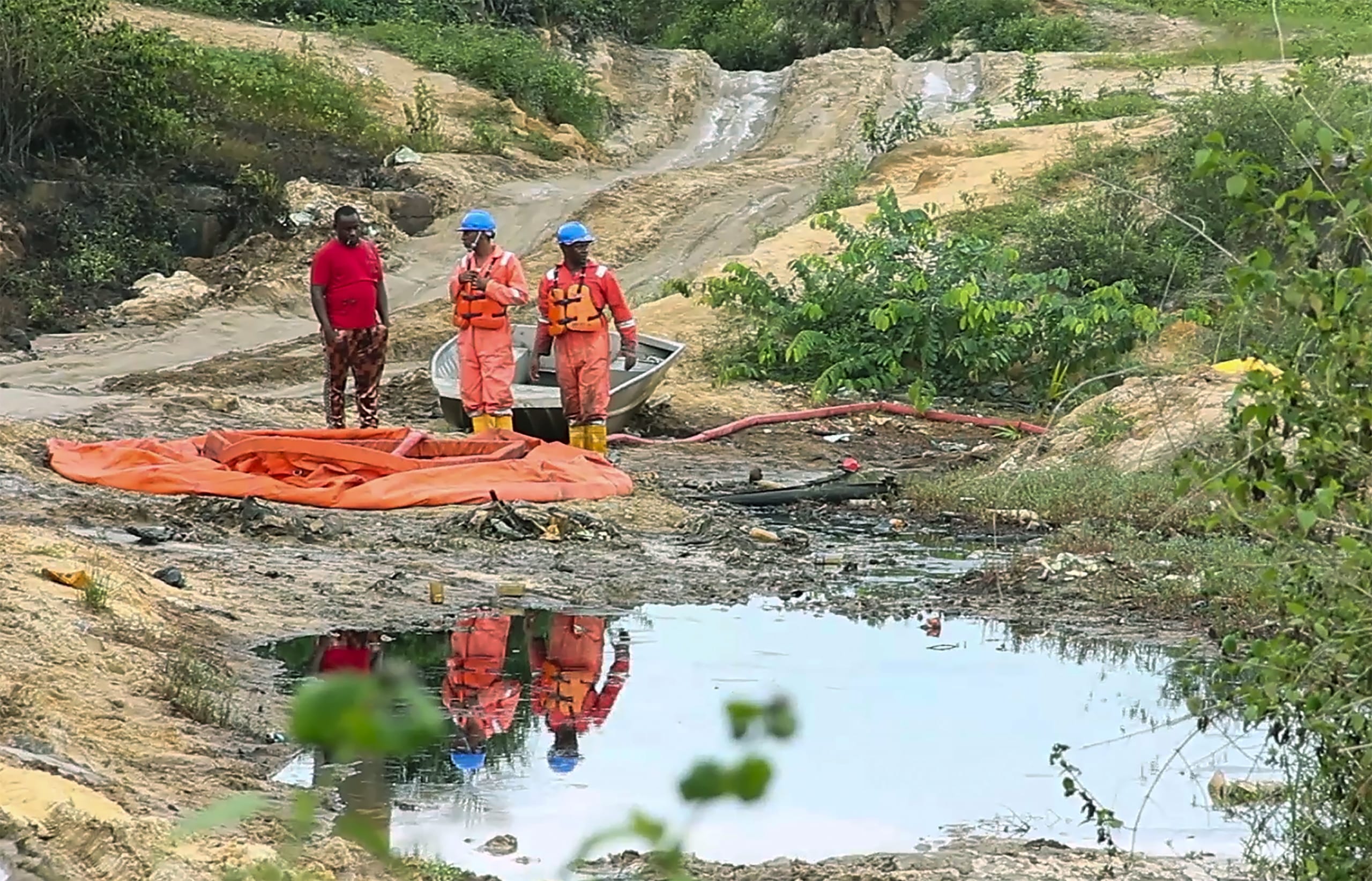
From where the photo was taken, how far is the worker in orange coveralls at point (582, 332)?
13.8m

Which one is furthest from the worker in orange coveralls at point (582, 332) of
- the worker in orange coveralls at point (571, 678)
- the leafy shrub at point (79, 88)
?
the leafy shrub at point (79, 88)

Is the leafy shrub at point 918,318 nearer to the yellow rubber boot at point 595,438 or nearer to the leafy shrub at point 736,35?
the yellow rubber boot at point 595,438

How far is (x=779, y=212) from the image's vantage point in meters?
28.7

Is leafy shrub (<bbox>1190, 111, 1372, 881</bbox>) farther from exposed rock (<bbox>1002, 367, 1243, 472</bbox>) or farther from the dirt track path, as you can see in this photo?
the dirt track path

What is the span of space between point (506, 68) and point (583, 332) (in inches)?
828

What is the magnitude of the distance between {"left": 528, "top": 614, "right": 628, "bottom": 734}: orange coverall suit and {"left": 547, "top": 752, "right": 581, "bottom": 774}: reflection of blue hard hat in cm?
45

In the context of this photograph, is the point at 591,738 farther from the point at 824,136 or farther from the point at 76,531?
the point at 824,136

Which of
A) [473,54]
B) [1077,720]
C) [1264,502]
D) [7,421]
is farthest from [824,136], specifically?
[1264,502]

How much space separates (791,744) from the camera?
5.36 metres

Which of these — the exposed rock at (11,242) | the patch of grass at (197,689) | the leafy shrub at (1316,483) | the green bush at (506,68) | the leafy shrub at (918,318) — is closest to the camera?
the leafy shrub at (1316,483)

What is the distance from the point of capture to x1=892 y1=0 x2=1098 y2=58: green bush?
140 ft

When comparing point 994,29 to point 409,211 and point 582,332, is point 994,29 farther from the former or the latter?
point 582,332

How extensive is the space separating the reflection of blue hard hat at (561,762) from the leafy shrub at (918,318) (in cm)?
1088

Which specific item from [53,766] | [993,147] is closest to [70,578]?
[53,766]
